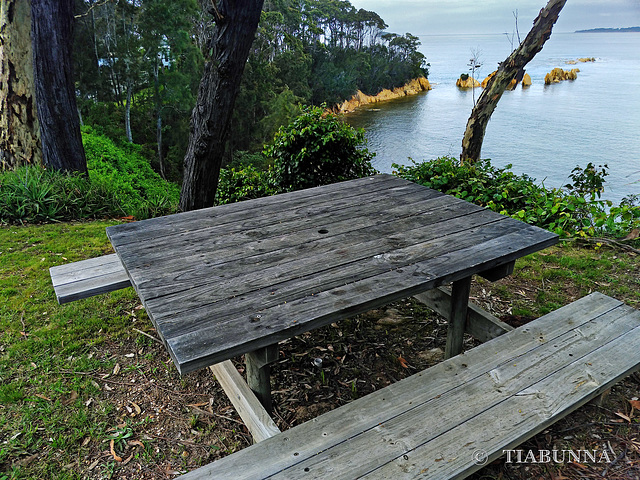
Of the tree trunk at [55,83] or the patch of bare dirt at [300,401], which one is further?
the tree trunk at [55,83]

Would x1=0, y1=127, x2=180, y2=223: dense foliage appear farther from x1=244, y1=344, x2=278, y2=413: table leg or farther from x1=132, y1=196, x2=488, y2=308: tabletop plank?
x1=244, y1=344, x2=278, y2=413: table leg

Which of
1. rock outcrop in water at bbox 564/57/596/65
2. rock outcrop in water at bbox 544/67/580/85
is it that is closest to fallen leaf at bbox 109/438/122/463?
rock outcrop in water at bbox 544/67/580/85

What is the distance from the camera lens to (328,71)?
4134 centimetres

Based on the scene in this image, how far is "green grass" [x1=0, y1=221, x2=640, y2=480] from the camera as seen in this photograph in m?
1.98

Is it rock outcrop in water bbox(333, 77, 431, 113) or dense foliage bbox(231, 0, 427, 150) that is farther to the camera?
rock outcrop in water bbox(333, 77, 431, 113)

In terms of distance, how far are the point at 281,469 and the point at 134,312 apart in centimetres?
209

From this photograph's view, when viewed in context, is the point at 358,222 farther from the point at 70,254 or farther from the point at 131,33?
the point at 131,33

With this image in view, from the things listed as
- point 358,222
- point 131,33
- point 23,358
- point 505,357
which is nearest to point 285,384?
point 358,222

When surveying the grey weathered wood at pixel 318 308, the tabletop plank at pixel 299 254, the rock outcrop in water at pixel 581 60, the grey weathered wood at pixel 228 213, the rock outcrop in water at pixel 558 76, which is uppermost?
the rock outcrop in water at pixel 581 60

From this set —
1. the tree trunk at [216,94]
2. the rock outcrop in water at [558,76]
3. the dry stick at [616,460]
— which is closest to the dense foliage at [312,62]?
the rock outcrop in water at [558,76]

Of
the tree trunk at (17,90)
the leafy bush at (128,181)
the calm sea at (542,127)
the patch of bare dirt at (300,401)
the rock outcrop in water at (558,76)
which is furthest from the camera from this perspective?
the rock outcrop in water at (558,76)

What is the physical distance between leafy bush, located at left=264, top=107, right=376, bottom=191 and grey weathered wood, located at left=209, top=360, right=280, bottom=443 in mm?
3639

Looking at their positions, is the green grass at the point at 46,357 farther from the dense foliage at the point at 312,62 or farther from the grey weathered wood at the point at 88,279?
the dense foliage at the point at 312,62

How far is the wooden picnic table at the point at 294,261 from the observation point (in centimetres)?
150
